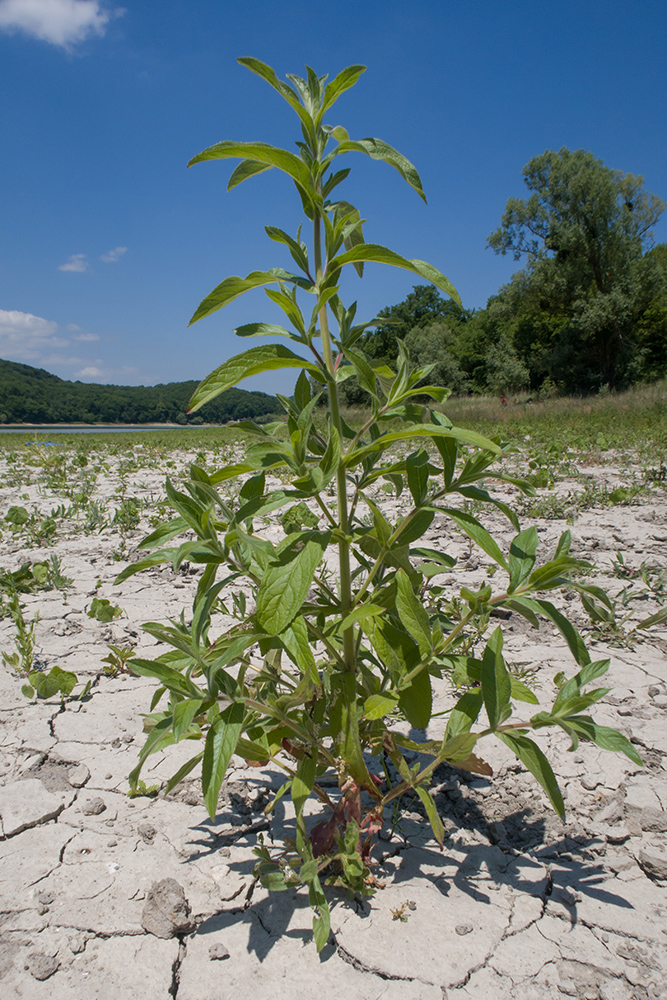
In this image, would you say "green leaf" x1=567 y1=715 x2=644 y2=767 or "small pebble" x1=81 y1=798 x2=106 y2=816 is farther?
"small pebble" x1=81 y1=798 x2=106 y2=816

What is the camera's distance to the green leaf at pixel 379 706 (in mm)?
1101

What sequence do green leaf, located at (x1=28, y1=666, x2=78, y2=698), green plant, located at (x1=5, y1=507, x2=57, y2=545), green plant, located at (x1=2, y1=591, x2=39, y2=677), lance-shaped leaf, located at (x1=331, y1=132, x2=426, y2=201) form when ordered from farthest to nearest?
green plant, located at (x1=5, y1=507, x2=57, y2=545) → green plant, located at (x1=2, y1=591, x2=39, y2=677) → green leaf, located at (x1=28, y1=666, x2=78, y2=698) → lance-shaped leaf, located at (x1=331, y1=132, x2=426, y2=201)

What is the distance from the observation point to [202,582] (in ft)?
3.70

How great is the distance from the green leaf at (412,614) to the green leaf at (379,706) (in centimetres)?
14

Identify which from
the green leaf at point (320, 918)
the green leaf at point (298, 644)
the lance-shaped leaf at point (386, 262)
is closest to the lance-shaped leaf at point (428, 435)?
the lance-shaped leaf at point (386, 262)

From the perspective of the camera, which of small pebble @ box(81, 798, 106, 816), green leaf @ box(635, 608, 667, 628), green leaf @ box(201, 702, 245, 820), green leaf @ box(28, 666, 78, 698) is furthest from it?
green leaf @ box(635, 608, 667, 628)

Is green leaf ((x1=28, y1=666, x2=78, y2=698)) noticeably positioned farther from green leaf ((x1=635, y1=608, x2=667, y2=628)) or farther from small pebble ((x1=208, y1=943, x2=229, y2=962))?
green leaf ((x1=635, y1=608, x2=667, y2=628))

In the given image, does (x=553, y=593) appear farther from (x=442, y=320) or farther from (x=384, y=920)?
(x=442, y=320)

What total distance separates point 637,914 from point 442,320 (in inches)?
2118

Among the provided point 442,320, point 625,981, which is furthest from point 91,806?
point 442,320

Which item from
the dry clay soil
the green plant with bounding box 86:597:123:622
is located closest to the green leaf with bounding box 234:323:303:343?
the dry clay soil

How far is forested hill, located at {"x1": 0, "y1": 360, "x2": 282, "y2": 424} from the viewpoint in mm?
52844

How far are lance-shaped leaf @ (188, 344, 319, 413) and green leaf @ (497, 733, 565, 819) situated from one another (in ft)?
2.95

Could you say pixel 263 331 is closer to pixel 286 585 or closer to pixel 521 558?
pixel 286 585
